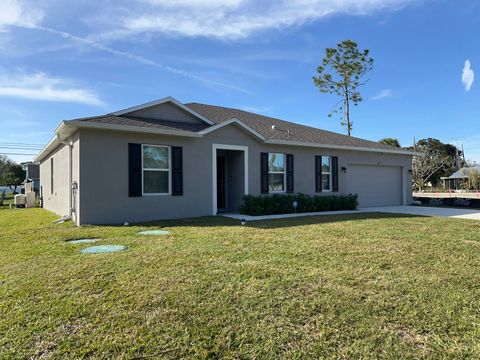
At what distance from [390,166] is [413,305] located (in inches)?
606

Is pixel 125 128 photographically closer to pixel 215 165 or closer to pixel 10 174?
pixel 215 165

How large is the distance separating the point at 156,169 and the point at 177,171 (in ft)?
2.22

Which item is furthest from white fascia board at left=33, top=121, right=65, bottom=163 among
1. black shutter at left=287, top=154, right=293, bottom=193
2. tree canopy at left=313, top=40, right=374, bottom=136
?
tree canopy at left=313, top=40, right=374, bottom=136

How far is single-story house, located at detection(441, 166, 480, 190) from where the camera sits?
35188 millimetres

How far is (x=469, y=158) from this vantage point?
46312mm

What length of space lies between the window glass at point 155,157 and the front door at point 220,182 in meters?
3.05

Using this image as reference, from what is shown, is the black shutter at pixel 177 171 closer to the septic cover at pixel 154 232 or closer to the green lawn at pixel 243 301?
the septic cover at pixel 154 232

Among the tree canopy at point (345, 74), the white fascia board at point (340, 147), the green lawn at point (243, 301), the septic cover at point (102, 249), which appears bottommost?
the green lawn at point (243, 301)

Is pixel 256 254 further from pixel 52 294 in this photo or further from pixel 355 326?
pixel 52 294

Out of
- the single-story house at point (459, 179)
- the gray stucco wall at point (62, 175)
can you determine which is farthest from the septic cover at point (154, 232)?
the single-story house at point (459, 179)

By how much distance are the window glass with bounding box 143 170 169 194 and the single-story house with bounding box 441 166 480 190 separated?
3491cm

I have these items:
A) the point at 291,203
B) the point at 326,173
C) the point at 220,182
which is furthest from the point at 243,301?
the point at 326,173

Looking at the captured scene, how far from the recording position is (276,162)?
1330 centimetres

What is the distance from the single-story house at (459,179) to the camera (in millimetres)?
35188
